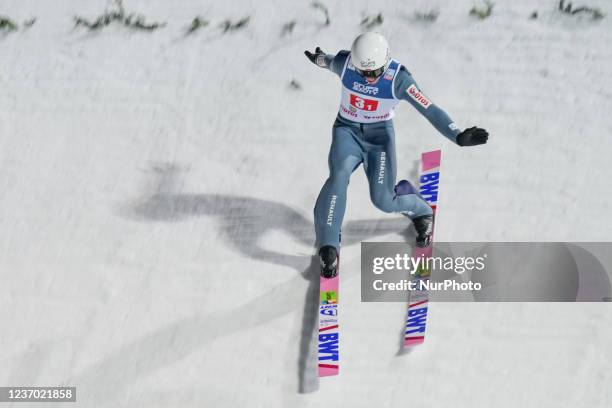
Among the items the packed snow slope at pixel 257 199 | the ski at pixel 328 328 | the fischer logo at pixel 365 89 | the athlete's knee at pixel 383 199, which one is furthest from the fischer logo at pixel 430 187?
the fischer logo at pixel 365 89

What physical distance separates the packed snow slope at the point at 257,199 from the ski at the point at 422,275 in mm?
105

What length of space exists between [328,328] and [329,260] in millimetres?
626

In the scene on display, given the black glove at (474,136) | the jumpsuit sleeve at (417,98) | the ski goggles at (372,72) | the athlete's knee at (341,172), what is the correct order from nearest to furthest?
1. the black glove at (474,136)
2. the ski goggles at (372,72)
3. the jumpsuit sleeve at (417,98)
4. the athlete's knee at (341,172)

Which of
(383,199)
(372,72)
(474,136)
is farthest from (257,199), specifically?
(474,136)

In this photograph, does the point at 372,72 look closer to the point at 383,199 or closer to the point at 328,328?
the point at 383,199

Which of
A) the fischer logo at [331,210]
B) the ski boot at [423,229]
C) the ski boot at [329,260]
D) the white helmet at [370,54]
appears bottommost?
the ski boot at [329,260]

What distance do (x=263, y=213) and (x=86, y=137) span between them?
77.9 inches

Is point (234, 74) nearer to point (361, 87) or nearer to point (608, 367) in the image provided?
point (361, 87)

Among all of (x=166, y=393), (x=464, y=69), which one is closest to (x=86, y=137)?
(x=166, y=393)

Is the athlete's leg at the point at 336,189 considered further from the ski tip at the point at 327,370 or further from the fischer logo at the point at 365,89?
the ski tip at the point at 327,370

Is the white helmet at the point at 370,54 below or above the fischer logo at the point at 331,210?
above

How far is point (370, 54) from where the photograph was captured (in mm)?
5262

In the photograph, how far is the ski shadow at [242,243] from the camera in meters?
5.93

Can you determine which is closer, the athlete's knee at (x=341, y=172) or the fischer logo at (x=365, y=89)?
the fischer logo at (x=365, y=89)
